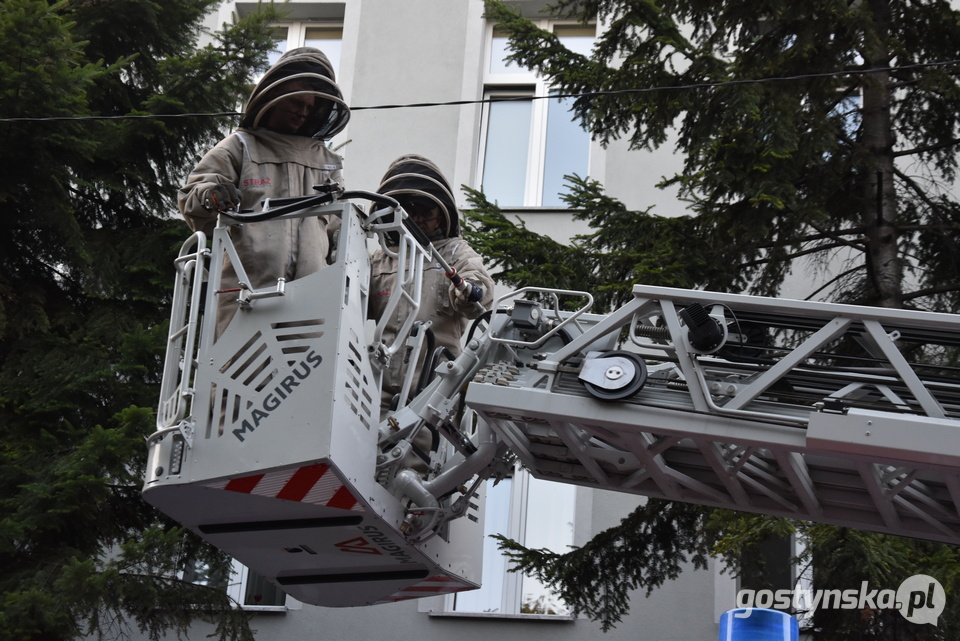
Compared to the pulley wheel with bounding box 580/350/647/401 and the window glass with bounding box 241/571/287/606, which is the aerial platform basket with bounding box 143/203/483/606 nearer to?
the pulley wheel with bounding box 580/350/647/401

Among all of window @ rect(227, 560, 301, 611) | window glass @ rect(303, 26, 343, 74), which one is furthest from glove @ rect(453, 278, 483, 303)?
window glass @ rect(303, 26, 343, 74)

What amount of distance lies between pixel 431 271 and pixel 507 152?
27.5ft

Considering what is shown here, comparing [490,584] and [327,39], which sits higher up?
[327,39]

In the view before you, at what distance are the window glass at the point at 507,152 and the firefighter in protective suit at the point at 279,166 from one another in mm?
8155

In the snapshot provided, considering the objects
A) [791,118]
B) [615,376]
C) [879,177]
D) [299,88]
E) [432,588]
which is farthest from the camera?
[879,177]

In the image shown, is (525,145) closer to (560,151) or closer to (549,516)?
(560,151)

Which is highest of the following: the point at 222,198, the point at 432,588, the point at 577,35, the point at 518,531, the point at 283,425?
the point at 577,35

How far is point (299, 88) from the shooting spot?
7.28 metres

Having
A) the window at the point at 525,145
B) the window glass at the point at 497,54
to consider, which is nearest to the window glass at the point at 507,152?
the window at the point at 525,145

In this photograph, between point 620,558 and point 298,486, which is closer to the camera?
point 298,486

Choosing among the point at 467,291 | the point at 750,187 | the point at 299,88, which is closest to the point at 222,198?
the point at 299,88

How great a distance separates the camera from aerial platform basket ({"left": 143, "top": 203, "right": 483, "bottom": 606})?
19.5ft

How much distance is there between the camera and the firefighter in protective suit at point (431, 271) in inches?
298

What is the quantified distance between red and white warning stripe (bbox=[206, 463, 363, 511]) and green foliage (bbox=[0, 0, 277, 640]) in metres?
2.94
